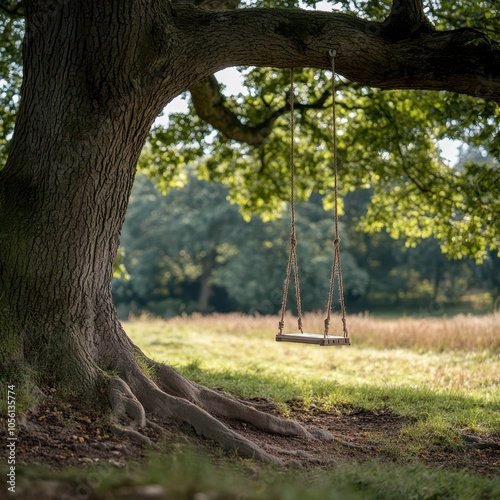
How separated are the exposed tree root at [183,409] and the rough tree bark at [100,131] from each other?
0.05 ft

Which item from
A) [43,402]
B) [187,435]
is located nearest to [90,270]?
[43,402]

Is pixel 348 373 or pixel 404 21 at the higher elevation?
pixel 404 21

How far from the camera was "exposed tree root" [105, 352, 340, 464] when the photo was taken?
5.73m

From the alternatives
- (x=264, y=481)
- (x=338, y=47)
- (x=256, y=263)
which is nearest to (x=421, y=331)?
(x=338, y=47)

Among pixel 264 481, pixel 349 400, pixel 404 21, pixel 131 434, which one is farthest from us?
pixel 349 400

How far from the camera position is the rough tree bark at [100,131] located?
599 centimetres

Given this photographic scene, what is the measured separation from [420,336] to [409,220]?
13.0ft

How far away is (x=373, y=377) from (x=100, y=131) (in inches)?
296

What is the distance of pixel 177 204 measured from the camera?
46.2 m

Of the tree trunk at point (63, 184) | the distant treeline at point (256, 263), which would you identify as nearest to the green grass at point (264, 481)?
the tree trunk at point (63, 184)

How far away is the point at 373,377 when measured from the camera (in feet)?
39.2

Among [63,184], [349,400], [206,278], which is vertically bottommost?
[349,400]

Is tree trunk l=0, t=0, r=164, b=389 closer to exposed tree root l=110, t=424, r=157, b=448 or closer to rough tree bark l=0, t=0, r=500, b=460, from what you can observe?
rough tree bark l=0, t=0, r=500, b=460

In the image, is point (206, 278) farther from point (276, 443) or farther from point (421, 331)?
point (276, 443)
